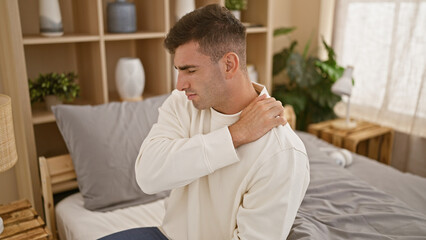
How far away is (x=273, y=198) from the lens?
116 centimetres

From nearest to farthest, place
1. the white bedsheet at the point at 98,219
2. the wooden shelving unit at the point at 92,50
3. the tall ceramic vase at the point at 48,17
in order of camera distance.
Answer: the white bedsheet at the point at 98,219 → the tall ceramic vase at the point at 48,17 → the wooden shelving unit at the point at 92,50

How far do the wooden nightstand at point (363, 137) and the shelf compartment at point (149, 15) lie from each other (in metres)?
1.27

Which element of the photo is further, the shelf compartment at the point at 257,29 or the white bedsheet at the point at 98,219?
the shelf compartment at the point at 257,29

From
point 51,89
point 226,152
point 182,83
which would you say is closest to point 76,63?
point 51,89

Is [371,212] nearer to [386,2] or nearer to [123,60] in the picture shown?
[123,60]

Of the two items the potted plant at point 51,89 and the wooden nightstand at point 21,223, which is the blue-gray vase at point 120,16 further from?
the wooden nightstand at point 21,223

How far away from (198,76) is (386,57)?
200 cm

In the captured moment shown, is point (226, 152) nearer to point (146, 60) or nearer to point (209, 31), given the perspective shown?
point (209, 31)

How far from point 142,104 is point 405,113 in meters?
1.73

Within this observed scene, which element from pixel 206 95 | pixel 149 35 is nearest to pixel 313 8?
pixel 149 35

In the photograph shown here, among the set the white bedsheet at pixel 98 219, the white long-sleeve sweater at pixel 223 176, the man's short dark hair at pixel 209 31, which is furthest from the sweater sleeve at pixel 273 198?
the white bedsheet at pixel 98 219

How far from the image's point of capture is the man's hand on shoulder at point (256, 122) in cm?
121

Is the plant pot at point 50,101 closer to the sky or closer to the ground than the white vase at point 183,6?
closer to the ground

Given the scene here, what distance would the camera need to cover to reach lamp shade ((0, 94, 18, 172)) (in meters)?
1.53
